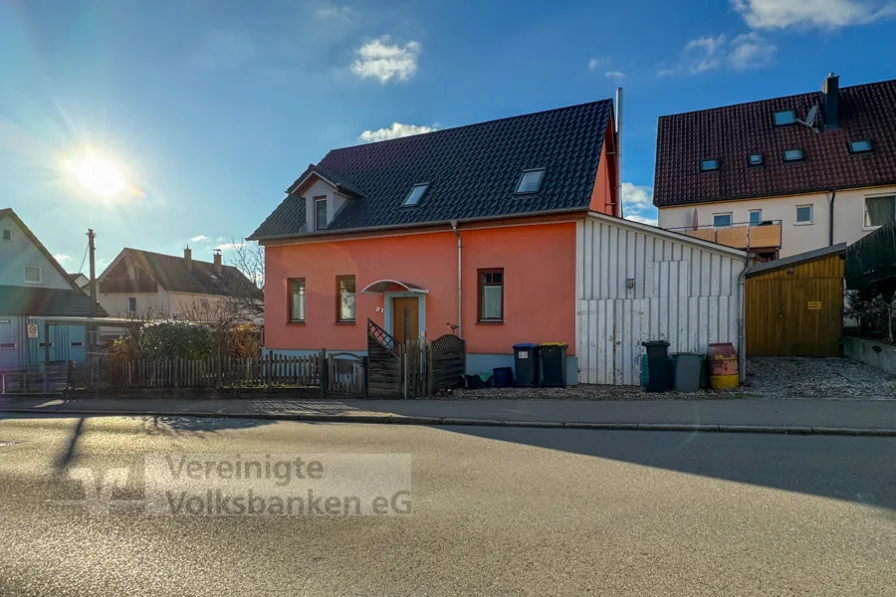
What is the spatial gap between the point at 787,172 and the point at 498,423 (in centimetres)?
2135

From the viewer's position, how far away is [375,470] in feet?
20.7

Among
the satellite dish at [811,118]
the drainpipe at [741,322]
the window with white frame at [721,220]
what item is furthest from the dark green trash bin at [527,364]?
the satellite dish at [811,118]

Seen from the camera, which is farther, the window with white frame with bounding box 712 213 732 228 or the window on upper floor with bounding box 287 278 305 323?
the window with white frame with bounding box 712 213 732 228

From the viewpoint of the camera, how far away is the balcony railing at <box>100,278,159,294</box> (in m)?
42.6

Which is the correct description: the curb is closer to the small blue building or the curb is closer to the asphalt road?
the asphalt road

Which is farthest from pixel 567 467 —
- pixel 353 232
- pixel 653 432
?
pixel 353 232

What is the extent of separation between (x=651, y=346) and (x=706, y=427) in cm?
393

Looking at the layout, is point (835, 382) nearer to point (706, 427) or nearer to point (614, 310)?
point (614, 310)

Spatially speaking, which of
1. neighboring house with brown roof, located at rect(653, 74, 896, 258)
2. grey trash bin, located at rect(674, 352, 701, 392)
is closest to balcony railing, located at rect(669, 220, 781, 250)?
neighboring house with brown roof, located at rect(653, 74, 896, 258)

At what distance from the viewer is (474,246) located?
619 inches

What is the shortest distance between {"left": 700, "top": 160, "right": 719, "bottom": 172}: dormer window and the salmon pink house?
7827mm

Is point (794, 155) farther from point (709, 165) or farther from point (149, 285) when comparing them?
point (149, 285)

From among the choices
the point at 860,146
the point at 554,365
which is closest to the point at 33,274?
the point at 554,365

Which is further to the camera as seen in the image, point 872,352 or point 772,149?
point 772,149
